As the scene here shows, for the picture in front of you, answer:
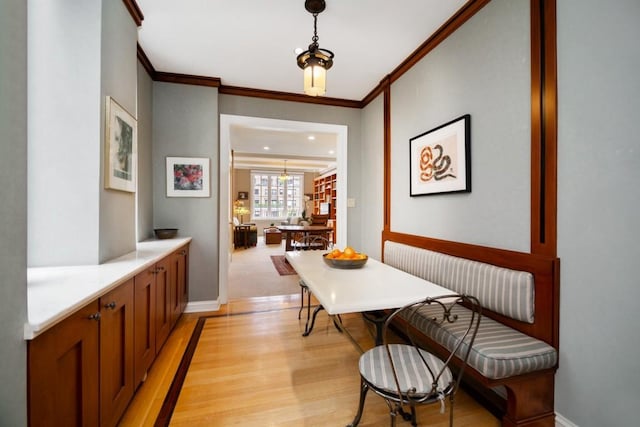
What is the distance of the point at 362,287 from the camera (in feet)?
5.31

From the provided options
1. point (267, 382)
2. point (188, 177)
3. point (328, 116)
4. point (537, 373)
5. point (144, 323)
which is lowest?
point (267, 382)

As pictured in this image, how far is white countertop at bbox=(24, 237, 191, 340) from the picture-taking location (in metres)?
0.91

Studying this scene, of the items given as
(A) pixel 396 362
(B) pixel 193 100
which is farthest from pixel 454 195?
(B) pixel 193 100

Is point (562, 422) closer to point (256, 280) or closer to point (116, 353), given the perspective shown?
point (116, 353)

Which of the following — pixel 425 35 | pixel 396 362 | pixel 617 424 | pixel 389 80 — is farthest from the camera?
pixel 389 80

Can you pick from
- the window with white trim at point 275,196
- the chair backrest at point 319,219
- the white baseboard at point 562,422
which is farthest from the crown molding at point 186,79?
the window with white trim at point 275,196

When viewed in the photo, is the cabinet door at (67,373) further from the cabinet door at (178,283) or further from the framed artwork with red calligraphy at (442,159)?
the framed artwork with red calligraphy at (442,159)

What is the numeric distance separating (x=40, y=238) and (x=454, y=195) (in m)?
2.88

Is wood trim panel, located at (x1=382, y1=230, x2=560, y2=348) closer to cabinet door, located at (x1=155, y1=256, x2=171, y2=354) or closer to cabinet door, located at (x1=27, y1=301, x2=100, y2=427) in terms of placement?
cabinet door, located at (x1=27, y1=301, x2=100, y2=427)

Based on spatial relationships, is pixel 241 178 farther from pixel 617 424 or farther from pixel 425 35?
pixel 617 424

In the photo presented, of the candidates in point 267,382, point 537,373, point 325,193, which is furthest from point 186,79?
point 325,193

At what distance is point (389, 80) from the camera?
3158 mm

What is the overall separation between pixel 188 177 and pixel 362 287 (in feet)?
8.47

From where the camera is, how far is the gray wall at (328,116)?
351 centimetres
